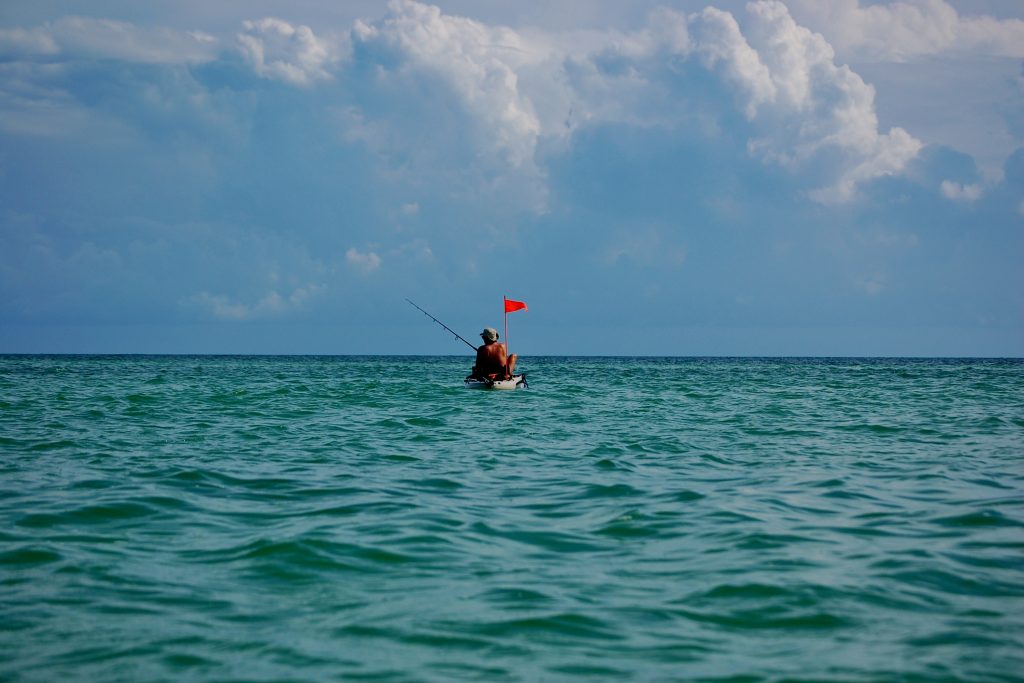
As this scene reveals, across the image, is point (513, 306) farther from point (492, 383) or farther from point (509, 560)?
point (509, 560)

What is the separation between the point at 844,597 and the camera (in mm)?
6258

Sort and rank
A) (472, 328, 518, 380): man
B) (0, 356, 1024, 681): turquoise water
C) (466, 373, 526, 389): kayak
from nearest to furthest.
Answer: (0, 356, 1024, 681): turquoise water → (472, 328, 518, 380): man → (466, 373, 526, 389): kayak

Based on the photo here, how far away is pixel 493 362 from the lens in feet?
96.1

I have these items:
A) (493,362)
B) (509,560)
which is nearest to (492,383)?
(493,362)

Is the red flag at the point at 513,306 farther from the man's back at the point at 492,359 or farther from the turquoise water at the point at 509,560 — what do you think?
the turquoise water at the point at 509,560

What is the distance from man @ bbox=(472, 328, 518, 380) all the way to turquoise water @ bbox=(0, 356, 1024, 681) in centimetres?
1324

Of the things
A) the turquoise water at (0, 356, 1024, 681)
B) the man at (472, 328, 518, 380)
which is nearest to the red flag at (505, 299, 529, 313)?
the man at (472, 328, 518, 380)

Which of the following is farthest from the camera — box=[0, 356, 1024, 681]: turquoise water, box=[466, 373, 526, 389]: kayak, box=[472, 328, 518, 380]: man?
box=[466, 373, 526, 389]: kayak

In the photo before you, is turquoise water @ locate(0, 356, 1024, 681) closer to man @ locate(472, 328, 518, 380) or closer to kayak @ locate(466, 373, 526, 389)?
man @ locate(472, 328, 518, 380)

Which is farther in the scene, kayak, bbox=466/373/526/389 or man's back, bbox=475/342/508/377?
kayak, bbox=466/373/526/389

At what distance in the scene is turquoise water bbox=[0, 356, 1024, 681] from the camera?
206 inches

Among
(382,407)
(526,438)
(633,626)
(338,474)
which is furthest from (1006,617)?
(382,407)

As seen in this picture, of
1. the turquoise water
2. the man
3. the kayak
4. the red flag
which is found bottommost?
the turquoise water

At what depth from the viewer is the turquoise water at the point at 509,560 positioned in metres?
5.23
